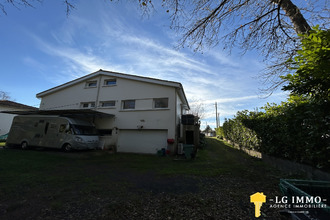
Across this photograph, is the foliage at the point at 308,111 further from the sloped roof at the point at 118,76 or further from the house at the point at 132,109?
the sloped roof at the point at 118,76

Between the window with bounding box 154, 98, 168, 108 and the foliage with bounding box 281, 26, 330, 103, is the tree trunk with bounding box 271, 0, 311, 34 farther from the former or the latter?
the window with bounding box 154, 98, 168, 108

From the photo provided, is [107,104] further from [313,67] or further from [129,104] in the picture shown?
[313,67]

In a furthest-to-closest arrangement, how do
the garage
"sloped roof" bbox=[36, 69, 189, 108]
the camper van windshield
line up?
"sloped roof" bbox=[36, 69, 189, 108] → the garage → the camper van windshield

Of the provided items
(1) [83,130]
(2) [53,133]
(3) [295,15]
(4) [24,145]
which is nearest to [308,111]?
(3) [295,15]

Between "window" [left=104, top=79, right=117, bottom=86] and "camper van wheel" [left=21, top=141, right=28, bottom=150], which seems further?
"window" [left=104, top=79, right=117, bottom=86]

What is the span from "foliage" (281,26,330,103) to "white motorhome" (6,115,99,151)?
10.9 meters

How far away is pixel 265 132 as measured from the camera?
6.91 metres

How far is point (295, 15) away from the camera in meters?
4.64

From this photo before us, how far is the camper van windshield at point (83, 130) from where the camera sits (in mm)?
9427

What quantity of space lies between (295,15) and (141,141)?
33.9 feet

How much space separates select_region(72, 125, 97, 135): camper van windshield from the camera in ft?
30.9

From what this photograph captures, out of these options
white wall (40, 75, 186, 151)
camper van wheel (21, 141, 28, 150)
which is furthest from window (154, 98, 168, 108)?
camper van wheel (21, 141, 28, 150)

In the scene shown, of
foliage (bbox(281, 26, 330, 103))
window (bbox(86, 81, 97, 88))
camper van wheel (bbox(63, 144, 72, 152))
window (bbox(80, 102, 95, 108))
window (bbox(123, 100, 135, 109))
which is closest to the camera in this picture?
A: foliage (bbox(281, 26, 330, 103))

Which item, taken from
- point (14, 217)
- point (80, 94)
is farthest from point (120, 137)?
point (14, 217)
